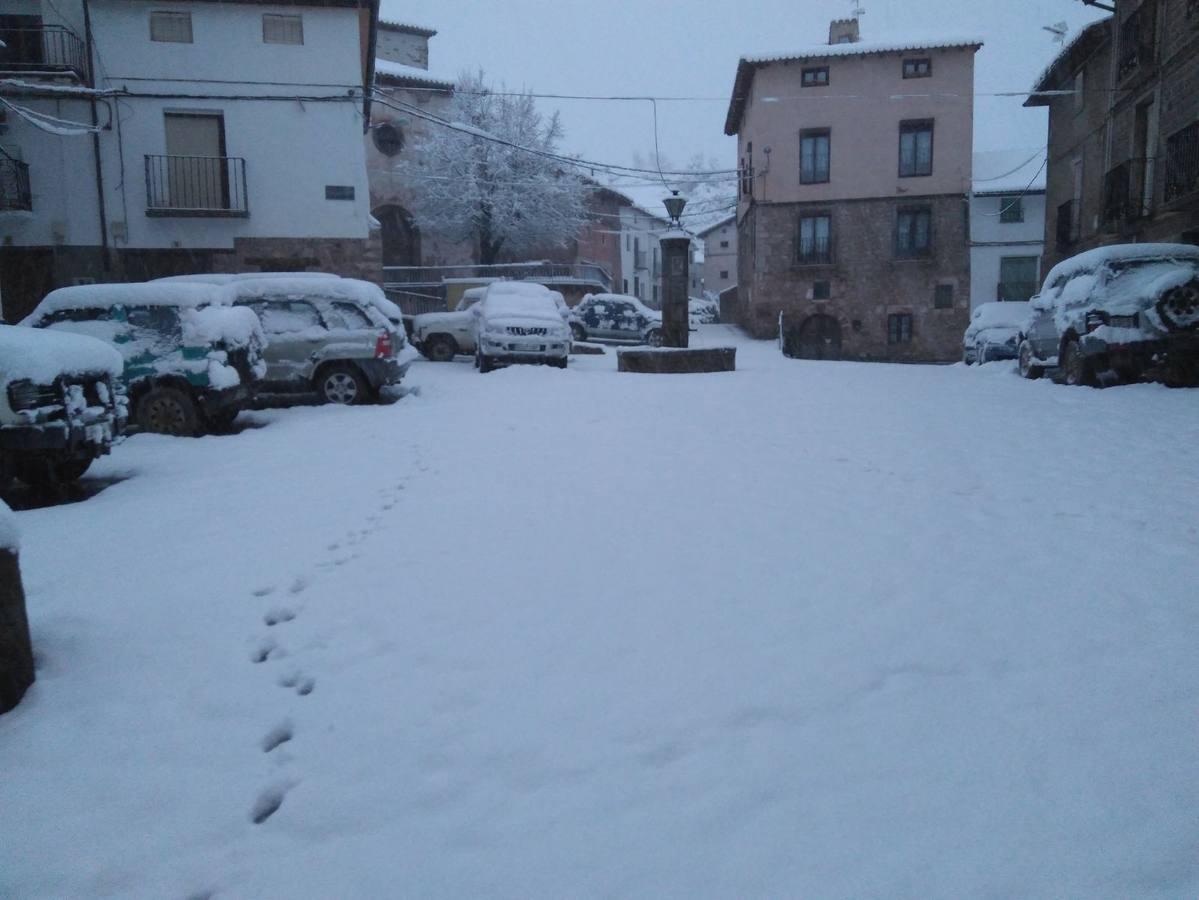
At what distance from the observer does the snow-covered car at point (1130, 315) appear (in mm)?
10617

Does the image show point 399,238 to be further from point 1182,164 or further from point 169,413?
point 169,413

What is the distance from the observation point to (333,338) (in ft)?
34.9

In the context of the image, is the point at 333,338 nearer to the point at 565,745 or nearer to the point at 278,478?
the point at 278,478

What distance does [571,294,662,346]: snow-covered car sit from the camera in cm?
2500

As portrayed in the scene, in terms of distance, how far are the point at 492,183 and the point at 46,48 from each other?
16960 mm

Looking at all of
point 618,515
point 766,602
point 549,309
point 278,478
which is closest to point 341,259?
point 549,309

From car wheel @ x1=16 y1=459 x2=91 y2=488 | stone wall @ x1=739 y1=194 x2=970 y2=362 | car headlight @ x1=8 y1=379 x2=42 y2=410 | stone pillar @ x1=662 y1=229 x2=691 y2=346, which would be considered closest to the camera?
car headlight @ x1=8 y1=379 x2=42 y2=410

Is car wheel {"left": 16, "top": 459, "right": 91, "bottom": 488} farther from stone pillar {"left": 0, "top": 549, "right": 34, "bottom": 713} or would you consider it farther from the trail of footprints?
stone pillar {"left": 0, "top": 549, "right": 34, "bottom": 713}

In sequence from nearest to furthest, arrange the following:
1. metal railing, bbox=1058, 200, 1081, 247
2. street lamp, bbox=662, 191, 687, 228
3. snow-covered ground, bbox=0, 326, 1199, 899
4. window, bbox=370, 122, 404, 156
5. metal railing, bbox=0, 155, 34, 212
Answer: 1. snow-covered ground, bbox=0, 326, 1199, 899
2. street lamp, bbox=662, 191, 687, 228
3. metal railing, bbox=0, 155, 34, 212
4. metal railing, bbox=1058, 200, 1081, 247
5. window, bbox=370, 122, 404, 156

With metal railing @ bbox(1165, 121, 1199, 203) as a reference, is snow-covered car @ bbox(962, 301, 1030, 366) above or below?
below

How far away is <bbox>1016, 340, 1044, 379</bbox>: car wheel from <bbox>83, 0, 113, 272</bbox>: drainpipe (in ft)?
60.7

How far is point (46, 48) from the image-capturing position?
17.8m

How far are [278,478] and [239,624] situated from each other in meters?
3.11

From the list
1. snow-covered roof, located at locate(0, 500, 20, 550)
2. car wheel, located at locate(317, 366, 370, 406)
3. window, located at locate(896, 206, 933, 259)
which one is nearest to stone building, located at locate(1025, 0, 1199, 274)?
window, located at locate(896, 206, 933, 259)
